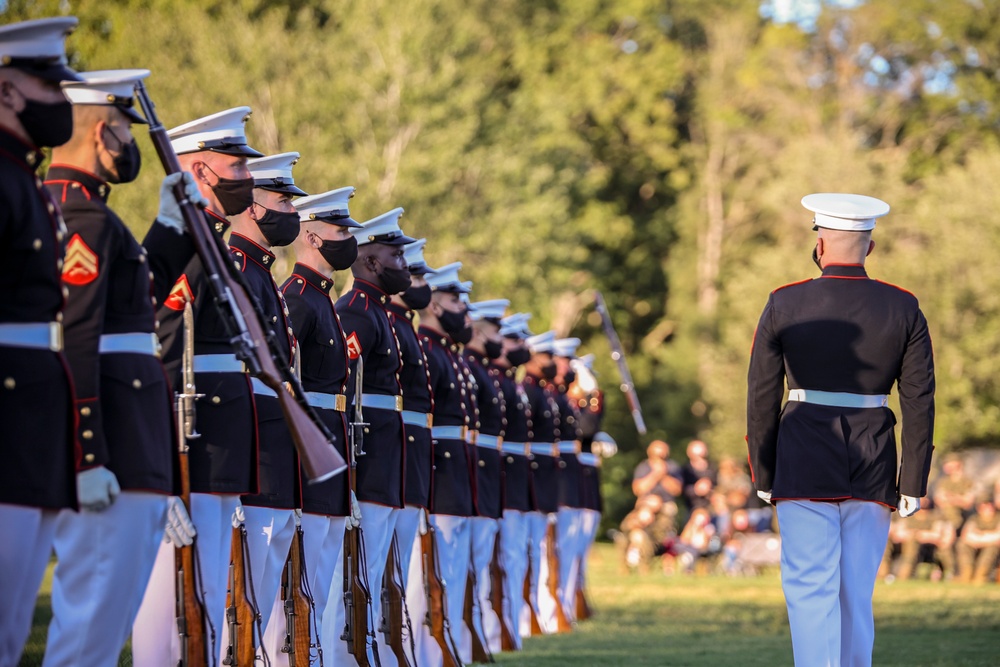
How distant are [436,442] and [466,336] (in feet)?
3.75

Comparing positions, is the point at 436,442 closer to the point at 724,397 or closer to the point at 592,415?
the point at 592,415

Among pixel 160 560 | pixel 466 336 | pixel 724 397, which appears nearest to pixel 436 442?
pixel 466 336

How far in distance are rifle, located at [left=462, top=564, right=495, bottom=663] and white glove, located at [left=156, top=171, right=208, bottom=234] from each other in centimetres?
573

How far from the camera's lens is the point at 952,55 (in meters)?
45.4

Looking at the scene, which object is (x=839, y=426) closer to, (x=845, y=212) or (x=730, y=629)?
→ (x=845, y=212)

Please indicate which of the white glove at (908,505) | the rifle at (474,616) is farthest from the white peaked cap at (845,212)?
the rifle at (474,616)

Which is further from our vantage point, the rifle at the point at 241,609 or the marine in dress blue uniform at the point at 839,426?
the marine in dress blue uniform at the point at 839,426

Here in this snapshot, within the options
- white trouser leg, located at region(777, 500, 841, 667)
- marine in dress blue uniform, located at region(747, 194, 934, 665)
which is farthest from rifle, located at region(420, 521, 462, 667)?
white trouser leg, located at region(777, 500, 841, 667)

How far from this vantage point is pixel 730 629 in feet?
47.1

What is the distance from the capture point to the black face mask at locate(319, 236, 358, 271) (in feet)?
27.9

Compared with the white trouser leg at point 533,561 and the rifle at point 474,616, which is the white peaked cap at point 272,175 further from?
the white trouser leg at point 533,561

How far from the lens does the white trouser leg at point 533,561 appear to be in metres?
14.5

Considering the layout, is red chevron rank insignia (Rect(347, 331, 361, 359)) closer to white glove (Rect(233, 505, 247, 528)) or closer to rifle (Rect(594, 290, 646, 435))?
white glove (Rect(233, 505, 247, 528))

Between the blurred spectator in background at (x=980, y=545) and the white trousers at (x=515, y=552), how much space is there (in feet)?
37.8
